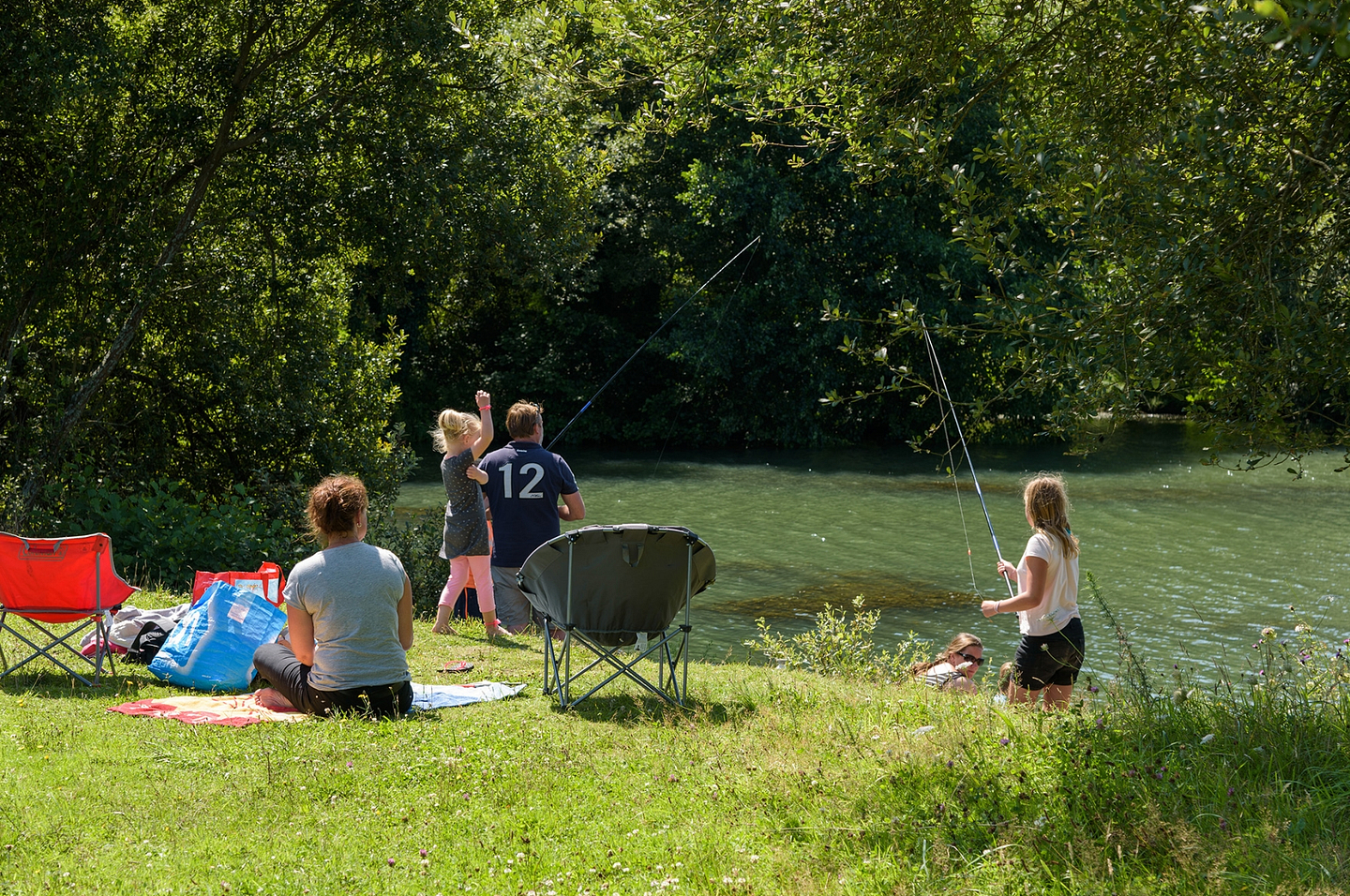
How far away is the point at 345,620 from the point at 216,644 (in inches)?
46.0

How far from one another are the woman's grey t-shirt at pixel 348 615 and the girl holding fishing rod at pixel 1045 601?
119 inches

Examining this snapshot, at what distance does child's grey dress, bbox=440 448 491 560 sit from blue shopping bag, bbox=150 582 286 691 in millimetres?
2200

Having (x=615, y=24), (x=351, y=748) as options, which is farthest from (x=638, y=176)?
(x=351, y=748)

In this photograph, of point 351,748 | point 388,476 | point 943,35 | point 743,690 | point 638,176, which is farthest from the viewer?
point 638,176

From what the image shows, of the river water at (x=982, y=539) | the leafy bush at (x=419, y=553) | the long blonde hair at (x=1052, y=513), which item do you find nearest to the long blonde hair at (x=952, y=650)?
the river water at (x=982, y=539)

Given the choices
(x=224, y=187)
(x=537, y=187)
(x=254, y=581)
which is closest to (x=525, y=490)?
(x=254, y=581)

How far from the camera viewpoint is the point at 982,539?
18438 millimetres

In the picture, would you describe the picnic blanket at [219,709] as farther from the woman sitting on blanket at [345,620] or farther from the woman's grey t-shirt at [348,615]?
the woman's grey t-shirt at [348,615]

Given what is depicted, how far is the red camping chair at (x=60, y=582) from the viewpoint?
629 cm

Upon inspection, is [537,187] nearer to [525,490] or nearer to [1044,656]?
[525,490]

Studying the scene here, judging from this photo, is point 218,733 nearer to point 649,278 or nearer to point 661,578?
point 661,578

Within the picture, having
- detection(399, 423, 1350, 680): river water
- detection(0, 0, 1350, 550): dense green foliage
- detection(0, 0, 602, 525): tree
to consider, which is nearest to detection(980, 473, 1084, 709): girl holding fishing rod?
detection(0, 0, 1350, 550): dense green foliage

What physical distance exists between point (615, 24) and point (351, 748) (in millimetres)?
3937

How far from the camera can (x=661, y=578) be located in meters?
6.16
